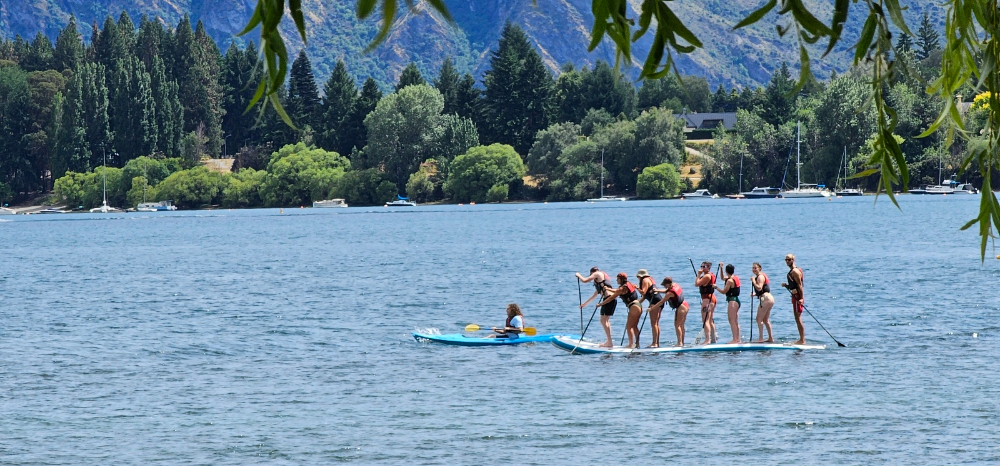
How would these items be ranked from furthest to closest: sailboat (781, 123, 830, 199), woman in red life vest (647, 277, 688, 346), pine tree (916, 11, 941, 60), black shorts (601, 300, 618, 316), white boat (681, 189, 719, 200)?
pine tree (916, 11, 941, 60)
white boat (681, 189, 719, 200)
sailboat (781, 123, 830, 199)
black shorts (601, 300, 618, 316)
woman in red life vest (647, 277, 688, 346)

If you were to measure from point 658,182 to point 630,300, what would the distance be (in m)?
115

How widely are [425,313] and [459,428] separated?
22547mm

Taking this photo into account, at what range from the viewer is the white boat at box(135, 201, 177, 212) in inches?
6609

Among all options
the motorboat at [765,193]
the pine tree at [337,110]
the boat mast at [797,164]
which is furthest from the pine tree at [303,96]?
the boat mast at [797,164]

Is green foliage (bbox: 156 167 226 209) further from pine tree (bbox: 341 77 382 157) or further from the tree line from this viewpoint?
pine tree (bbox: 341 77 382 157)

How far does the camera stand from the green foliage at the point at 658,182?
463 feet

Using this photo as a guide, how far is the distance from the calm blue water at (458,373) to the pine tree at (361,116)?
280 feet

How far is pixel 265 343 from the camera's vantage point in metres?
36.7

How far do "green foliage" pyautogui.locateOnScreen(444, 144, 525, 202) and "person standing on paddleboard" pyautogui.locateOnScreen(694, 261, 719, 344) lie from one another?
114 meters

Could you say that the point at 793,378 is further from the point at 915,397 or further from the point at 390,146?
the point at 390,146

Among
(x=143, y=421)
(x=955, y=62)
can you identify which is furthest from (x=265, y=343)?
(x=955, y=62)

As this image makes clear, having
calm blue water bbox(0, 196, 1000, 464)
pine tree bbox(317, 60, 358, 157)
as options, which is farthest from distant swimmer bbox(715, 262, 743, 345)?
pine tree bbox(317, 60, 358, 157)

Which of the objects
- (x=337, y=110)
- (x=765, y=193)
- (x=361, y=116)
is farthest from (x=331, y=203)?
(x=765, y=193)

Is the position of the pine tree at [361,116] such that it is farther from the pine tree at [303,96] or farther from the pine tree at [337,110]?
the pine tree at [303,96]
